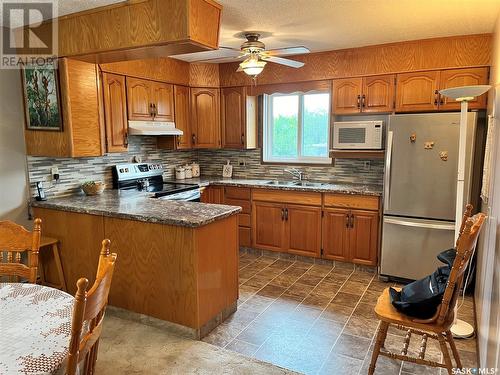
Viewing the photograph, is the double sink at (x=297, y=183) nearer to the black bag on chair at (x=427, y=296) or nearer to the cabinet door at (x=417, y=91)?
the cabinet door at (x=417, y=91)

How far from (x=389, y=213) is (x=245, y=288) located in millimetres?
1578

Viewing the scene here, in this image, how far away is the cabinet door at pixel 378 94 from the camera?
3.78m

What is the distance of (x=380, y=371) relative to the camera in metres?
2.25

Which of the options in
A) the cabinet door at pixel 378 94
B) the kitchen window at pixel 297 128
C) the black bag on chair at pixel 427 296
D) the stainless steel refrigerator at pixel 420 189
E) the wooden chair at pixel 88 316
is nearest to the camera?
the wooden chair at pixel 88 316

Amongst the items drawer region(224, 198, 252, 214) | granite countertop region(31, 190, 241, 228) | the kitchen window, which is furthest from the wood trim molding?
granite countertop region(31, 190, 241, 228)

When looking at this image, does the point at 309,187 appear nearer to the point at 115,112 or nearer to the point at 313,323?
the point at 313,323

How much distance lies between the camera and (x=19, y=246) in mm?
2070

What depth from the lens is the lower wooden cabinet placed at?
3.84m

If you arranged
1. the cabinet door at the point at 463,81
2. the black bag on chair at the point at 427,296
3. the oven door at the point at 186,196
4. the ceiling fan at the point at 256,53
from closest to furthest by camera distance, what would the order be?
the black bag on chair at the point at 427,296, the ceiling fan at the point at 256,53, the cabinet door at the point at 463,81, the oven door at the point at 186,196

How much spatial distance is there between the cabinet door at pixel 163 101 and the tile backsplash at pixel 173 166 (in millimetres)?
414

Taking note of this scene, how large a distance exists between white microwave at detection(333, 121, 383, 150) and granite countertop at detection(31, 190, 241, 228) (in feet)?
5.60

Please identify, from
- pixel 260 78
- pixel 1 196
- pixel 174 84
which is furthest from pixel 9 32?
pixel 260 78

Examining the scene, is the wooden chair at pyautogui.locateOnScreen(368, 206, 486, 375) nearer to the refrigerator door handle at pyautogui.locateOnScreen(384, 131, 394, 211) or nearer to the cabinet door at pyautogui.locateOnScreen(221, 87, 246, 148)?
the refrigerator door handle at pyautogui.locateOnScreen(384, 131, 394, 211)

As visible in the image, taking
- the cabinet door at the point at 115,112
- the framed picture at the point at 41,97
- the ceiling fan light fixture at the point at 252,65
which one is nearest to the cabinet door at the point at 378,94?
the ceiling fan light fixture at the point at 252,65
